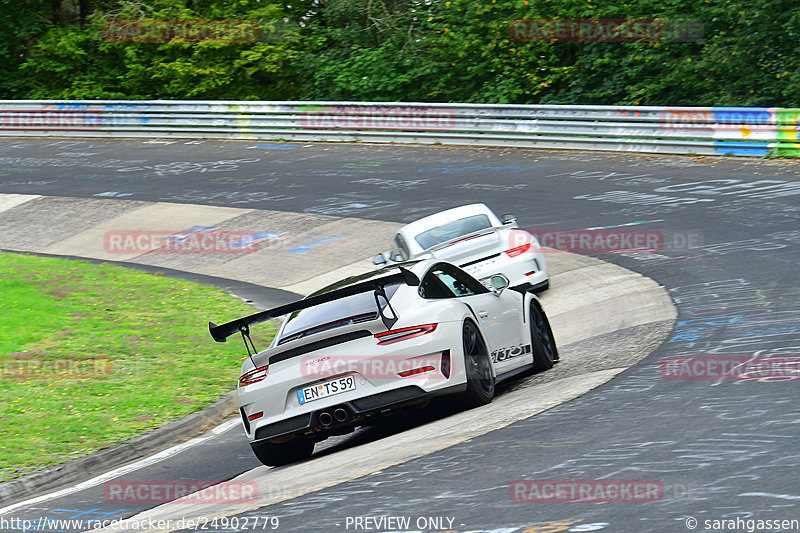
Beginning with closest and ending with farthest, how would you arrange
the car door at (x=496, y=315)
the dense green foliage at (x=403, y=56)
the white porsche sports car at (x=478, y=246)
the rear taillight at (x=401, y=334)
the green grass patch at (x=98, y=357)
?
the rear taillight at (x=401, y=334) < the car door at (x=496, y=315) < the green grass patch at (x=98, y=357) < the white porsche sports car at (x=478, y=246) < the dense green foliage at (x=403, y=56)

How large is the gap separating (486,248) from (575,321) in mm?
2017

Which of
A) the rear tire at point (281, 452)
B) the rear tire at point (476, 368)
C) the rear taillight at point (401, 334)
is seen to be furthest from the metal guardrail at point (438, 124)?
the rear tire at point (281, 452)

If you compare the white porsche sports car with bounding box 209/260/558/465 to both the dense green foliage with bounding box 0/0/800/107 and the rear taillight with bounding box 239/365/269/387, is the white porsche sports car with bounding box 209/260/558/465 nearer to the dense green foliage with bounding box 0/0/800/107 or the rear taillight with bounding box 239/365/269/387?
the rear taillight with bounding box 239/365/269/387

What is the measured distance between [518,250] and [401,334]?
661 centimetres

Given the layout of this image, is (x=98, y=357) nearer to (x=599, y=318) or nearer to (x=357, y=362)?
(x=357, y=362)

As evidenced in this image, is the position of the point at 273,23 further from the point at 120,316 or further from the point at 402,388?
the point at 402,388

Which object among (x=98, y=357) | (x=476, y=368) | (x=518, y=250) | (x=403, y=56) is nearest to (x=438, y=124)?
(x=403, y=56)

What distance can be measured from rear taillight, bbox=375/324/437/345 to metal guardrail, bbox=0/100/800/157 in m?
15.5

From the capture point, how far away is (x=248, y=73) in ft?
118

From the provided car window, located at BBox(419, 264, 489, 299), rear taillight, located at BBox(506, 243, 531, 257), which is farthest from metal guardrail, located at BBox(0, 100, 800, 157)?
car window, located at BBox(419, 264, 489, 299)

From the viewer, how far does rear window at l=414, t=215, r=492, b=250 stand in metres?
14.8

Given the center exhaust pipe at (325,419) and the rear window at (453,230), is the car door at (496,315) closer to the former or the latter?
the center exhaust pipe at (325,419)

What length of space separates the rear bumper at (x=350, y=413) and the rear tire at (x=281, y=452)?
0.26 metres

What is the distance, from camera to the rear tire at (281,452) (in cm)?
811
